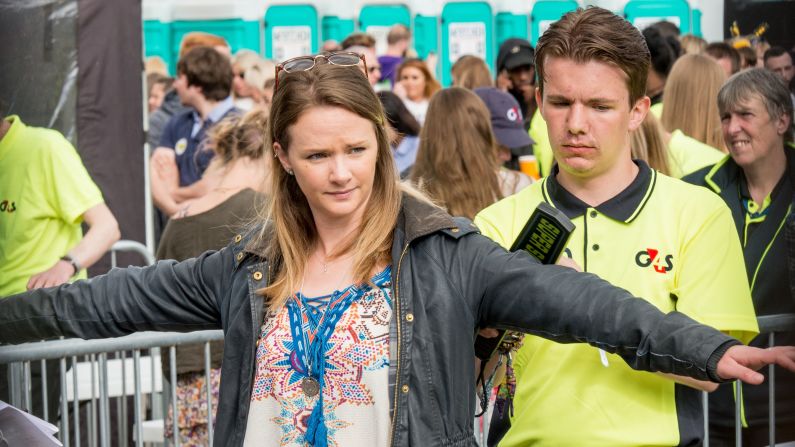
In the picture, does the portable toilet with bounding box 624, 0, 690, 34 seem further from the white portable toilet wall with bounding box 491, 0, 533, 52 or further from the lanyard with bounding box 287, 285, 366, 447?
the lanyard with bounding box 287, 285, 366, 447

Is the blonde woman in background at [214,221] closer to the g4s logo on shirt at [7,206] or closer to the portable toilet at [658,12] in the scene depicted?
the g4s logo on shirt at [7,206]

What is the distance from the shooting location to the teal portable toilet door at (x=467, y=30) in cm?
1473

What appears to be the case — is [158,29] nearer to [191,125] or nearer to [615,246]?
[191,125]

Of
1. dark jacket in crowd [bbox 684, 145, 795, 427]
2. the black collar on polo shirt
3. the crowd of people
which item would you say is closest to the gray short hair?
dark jacket in crowd [bbox 684, 145, 795, 427]

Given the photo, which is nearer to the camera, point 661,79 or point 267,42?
point 661,79

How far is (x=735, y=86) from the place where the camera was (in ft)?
14.8

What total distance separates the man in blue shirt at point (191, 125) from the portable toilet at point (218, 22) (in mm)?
6448

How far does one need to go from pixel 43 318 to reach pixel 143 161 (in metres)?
4.34

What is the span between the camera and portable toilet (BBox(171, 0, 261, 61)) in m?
14.6

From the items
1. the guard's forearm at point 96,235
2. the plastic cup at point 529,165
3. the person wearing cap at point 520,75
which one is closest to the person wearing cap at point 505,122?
the plastic cup at point 529,165

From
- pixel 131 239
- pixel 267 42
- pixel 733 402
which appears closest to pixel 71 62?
pixel 131 239

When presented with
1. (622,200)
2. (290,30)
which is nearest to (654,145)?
(622,200)

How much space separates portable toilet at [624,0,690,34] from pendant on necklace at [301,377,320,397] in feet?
41.5

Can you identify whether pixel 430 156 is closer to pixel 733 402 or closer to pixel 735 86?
pixel 735 86
